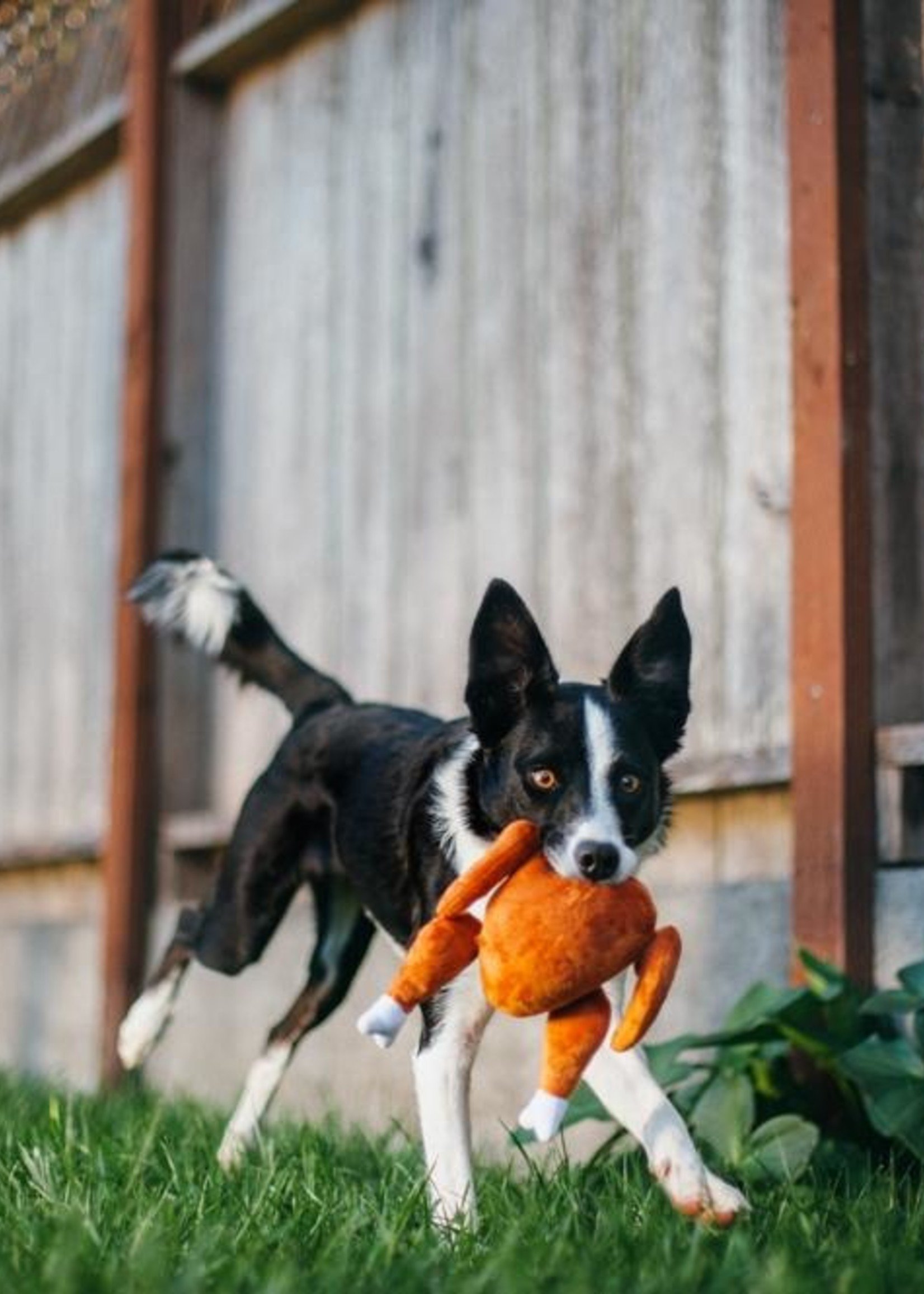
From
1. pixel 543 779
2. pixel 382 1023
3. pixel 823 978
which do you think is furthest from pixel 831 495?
pixel 382 1023

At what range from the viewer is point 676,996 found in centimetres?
485

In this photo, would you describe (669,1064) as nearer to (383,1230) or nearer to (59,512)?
(383,1230)

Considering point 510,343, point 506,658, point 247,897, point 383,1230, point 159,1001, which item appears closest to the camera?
point 383,1230

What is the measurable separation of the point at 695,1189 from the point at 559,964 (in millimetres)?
397

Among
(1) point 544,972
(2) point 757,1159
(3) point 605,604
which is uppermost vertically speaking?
(3) point 605,604

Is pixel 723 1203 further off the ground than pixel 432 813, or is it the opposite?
pixel 432 813

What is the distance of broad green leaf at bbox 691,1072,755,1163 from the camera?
4.07 m

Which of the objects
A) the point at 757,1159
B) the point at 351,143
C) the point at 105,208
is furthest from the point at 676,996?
the point at 105,208

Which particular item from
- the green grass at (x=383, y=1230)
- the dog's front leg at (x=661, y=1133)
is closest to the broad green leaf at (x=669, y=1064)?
the green grass at (x=383, y=1230)

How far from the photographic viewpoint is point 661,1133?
3.38 meters

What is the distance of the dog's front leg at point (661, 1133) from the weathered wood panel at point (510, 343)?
57.4 inches

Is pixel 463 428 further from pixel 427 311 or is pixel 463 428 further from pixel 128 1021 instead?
pixel 128 1021

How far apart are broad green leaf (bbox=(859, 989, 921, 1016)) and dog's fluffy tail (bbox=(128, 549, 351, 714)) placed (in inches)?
52.6

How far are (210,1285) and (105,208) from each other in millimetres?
5519
